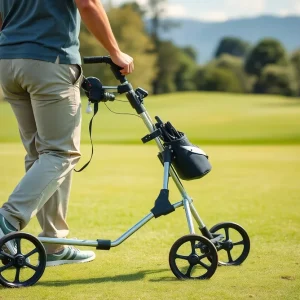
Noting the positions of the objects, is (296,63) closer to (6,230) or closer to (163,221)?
(163,221)

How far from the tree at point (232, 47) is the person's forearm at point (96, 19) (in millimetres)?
146142

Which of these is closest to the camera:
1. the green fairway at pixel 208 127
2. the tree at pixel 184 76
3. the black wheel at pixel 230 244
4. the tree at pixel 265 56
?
the black wheel at pixel 230 244

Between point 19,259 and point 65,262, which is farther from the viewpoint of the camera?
point 65,262

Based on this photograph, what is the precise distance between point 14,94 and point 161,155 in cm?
84

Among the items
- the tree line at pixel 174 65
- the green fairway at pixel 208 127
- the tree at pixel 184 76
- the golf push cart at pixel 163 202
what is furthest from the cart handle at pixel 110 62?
the tree at pixel 184 76

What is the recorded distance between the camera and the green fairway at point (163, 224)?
355cm

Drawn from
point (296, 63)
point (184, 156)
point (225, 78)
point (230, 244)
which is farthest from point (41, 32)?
point (225, 78)

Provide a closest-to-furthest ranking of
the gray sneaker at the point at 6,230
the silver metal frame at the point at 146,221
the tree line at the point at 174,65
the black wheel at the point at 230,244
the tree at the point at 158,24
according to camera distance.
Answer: the gray sneaker at the point at 6,230 < the silver metal frame at the point at 146,221 < the black wheel at the point at 230,244 < the tree line at the point at 174,65 < the tree at the point at 158,24

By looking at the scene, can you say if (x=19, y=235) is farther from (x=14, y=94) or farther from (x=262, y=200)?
(x=262, y=200)

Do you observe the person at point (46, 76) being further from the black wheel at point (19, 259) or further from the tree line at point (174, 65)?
the tree line at point (174, 65)

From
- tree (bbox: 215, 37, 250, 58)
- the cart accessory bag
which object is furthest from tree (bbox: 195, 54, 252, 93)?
the cart accessory bag

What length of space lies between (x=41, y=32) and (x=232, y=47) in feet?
490

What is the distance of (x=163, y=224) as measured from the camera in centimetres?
552

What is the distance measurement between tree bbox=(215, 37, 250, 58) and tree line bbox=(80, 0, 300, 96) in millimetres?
56249
